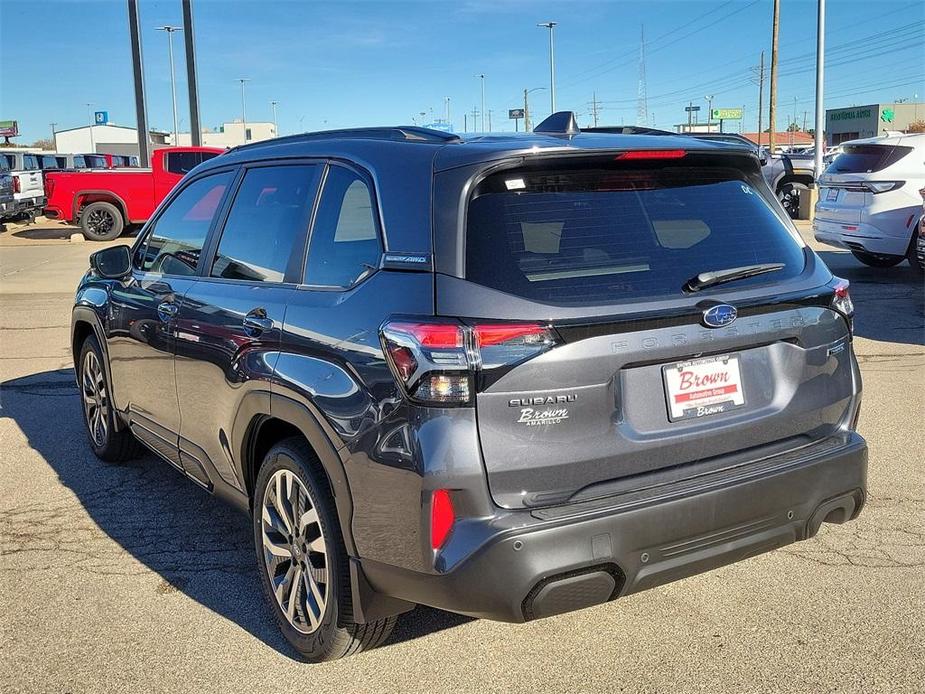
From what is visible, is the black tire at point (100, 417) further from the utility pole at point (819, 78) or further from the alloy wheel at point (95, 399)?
the utility pole at point (819, 78)

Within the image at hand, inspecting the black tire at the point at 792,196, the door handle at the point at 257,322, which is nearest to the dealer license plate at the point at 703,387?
the door handle at the point at 257,322

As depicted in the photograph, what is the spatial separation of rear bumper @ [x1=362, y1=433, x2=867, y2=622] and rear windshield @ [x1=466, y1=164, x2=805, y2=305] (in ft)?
2.07

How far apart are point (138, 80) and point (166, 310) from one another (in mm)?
24392

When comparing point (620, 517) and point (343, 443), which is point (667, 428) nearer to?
point (620, 517)

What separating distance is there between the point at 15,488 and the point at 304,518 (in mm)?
2838

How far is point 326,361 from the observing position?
2.99 metres

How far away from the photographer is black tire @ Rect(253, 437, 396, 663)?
304 centimetres

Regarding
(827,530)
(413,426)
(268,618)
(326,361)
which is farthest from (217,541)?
(827,530)

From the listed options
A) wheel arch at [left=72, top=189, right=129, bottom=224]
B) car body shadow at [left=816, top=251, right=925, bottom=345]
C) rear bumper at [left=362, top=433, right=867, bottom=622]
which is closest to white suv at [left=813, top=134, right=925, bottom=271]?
car body shadow at [left=816, top=251, right=925, bottom=345]

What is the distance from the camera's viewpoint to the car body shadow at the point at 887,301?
30.0ft

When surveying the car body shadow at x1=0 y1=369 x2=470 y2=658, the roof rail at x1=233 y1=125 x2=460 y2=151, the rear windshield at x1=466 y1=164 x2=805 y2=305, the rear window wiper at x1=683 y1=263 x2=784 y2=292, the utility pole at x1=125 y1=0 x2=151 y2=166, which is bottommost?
the car body shadow at x1=0 y1=369 x2=470 y2=658

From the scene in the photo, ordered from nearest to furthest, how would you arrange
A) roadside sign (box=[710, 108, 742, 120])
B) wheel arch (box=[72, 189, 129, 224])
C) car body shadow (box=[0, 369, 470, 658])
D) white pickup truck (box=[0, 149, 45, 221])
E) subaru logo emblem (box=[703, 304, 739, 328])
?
subaru logo emblem (box=[703, 304, 739, 328]) < car body shadow (box=[0, 369, 470, 658]) < wheel arch (box=[72, 189, 129, 224]) < white pickup truck (box=[0, 149, 45, 221]) < roadside sign (box=[710, 108, 742, 120])

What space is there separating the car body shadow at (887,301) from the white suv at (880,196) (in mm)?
385

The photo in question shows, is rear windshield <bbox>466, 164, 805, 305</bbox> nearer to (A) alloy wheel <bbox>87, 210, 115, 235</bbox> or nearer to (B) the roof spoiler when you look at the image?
(B) the roof spoiler
